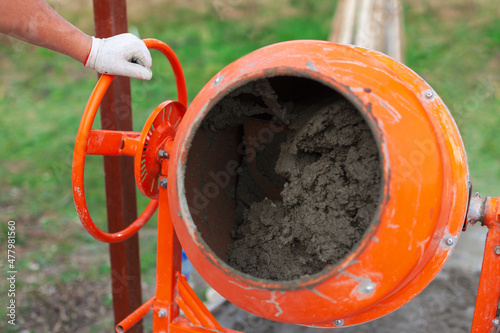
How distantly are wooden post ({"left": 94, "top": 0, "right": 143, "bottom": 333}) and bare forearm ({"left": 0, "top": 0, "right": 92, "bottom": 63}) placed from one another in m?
0.39

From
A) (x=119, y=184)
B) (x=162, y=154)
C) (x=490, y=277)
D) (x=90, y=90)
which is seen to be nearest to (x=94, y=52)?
(x=162, y=154)

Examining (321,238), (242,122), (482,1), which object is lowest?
(321,238)

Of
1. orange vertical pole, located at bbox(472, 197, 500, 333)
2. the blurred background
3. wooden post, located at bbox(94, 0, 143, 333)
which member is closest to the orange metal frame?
orange vertical pole, located at bbox(472, 197, 500, 333)

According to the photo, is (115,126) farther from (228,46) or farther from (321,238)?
(228,46)

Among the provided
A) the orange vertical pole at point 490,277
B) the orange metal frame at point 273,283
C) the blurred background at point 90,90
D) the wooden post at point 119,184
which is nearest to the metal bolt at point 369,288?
the orange metal frame at point 273,283

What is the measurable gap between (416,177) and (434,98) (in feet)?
1.26

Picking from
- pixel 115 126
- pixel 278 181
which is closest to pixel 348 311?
pixel 278 181

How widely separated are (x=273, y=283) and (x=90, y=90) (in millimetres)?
4745

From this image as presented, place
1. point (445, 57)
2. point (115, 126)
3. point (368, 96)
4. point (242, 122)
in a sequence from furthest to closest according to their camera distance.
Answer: point (445, 57) < point (115, 126) < point (242, 122) < point (368, 96)

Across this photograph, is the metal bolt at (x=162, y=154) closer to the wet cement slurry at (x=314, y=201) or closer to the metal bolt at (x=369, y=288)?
the wet cement slurry at (x=314, y=201)

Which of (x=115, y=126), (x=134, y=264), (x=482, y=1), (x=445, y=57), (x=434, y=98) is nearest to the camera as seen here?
(x=434, y=98)

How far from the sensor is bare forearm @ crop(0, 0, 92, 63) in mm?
1389

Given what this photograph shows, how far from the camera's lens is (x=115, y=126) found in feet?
6.47

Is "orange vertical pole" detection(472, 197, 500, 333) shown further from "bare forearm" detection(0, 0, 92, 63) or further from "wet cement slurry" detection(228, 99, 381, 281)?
"bare forearm" detection(0, 0, 92, 63)
